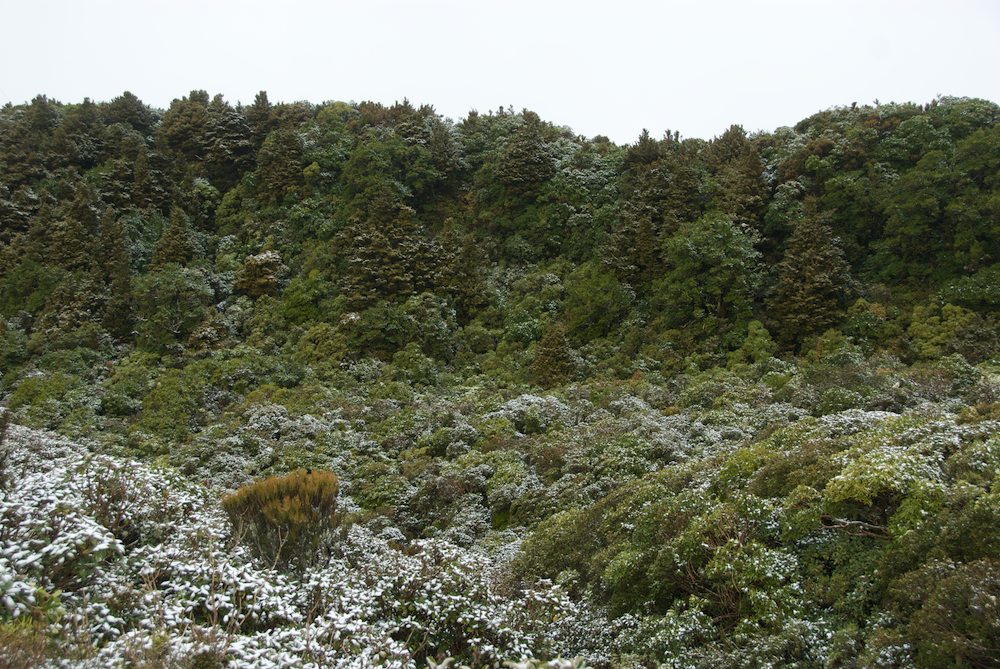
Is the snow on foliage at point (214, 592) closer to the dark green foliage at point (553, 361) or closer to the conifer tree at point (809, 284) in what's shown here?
the dark green foliage at point (553, 361)

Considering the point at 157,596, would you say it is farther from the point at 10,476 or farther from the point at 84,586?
the point at 10,476

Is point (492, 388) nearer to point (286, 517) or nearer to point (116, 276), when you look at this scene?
point (286, 517)

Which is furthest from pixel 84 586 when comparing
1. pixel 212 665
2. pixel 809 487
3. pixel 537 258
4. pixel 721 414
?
pixel 537 258

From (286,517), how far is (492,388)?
10182 millimetres

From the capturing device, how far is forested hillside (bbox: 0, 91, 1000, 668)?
545cm

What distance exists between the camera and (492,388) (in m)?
17.2

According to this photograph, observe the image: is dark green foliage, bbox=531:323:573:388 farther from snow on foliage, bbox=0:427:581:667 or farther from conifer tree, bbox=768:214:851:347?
snow on foliage, bbox=0:427:581:667

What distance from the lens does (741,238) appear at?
1848 centimetres

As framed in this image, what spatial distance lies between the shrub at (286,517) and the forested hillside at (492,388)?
0.04 metres

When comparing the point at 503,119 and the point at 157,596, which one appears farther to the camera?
the point at 503,119

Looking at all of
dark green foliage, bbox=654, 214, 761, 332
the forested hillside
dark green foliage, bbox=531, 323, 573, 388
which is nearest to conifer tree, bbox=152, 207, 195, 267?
the forested hillside

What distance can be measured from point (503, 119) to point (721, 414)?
19866mm

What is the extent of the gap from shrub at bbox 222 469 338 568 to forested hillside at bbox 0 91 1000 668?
43mm

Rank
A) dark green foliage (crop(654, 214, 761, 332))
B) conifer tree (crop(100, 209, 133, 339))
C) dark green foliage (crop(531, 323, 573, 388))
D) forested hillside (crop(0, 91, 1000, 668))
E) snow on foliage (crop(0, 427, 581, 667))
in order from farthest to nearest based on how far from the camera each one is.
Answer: conifer tree (crop(100, 209, 133, 339))
dark green foliage (crop(654, 214, 761, 332))
dark green foliage (crop(531, 323, 573, 388))
forested hillside (crop(0, 91, 1000, 668))
snow on foliage (crop(0, 427, 581, 667))
